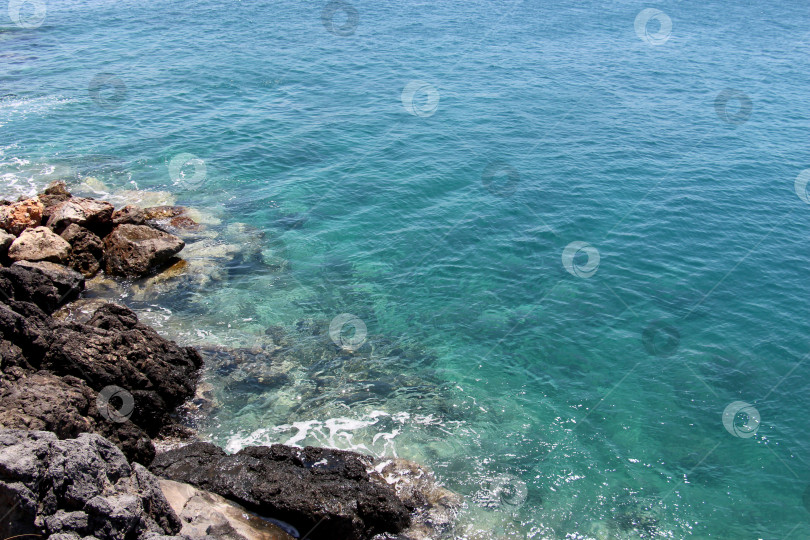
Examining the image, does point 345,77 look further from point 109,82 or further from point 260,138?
point 109,82

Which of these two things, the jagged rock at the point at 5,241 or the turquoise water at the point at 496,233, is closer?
the turquoise water at the point at 496,233

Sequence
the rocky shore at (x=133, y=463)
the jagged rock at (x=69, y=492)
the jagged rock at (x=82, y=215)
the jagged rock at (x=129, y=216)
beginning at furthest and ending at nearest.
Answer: the jagged rock at (x=129, y=216)
the jagged rock at (x=82, y=215)
the rocky shore at (x=133, y=463)
the jagged rock at (x=69, y=492)

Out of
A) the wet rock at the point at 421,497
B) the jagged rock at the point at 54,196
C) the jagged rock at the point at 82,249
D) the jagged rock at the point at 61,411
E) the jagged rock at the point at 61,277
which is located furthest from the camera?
the jagged rock at the point at 54,196

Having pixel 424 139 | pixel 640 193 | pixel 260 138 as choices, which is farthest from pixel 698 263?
pixel 260 138

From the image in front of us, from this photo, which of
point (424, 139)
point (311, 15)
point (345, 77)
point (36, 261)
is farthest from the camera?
point (311, 15)

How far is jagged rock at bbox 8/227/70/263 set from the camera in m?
19.3

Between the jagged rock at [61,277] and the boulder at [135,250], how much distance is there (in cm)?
147

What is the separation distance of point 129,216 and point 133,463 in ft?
44.2

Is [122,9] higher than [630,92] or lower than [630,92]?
higher

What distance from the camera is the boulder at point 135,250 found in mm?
20703

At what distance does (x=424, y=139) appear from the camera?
108 feet

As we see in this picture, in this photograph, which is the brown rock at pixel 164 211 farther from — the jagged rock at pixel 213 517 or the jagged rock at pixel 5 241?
the jagged rock at pixel 213 517

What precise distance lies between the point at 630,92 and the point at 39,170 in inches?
1369

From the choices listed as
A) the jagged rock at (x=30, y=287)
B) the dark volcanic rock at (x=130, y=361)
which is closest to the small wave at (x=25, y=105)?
the jagged rock at (x=30, y=287)
